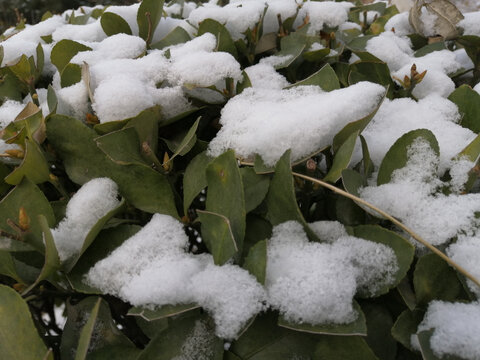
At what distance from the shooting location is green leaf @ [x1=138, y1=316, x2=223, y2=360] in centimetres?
56

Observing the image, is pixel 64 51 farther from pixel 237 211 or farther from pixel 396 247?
pixel 396 247

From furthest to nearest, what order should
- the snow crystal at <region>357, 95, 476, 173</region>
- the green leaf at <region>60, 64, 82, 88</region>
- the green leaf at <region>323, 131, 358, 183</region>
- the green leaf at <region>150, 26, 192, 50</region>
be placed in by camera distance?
the green leaf at <region>150, 26, 192, 50</region>, the green leaf at <region>60, 64, 82, 88</region>, the snow crystal at <region>357, 95, 476, 173</region>, the green leaf at <region>323, 131, 358, 183</region>

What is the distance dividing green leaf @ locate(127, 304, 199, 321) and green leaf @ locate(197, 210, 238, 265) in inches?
2.9

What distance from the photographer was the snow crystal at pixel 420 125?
71 centimetres

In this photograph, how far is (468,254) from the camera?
1.85ft

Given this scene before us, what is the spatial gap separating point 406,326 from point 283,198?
0.75ft

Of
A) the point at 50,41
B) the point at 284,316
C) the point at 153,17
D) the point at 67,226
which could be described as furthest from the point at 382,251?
the point at 50,41

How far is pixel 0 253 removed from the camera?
637 mm

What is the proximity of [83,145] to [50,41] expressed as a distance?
26.7 inches

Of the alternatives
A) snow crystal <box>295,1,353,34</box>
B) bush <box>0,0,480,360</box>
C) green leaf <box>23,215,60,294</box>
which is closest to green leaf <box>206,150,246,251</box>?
bush <box>0,0,480,360</box>

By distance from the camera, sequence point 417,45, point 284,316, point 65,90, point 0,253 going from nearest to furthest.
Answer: point 284,316 < point 0,253 < point 65,90 < point 417,45

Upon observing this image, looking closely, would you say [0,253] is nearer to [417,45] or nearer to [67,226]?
[67,226]

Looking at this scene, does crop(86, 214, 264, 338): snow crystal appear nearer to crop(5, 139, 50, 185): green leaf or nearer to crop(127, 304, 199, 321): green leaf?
crop(127, 304, 199, 321): green leaf

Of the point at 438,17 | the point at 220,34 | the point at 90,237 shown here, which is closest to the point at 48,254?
the point at 90,237
